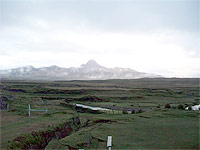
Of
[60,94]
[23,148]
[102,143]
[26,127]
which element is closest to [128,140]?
[102,143]

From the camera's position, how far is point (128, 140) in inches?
771

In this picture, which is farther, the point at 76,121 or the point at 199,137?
the point at 76,121

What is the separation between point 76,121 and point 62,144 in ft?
34.9

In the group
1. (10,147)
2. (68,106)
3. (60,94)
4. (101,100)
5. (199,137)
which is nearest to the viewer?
(10,147)

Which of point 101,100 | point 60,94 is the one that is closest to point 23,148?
point 101,100

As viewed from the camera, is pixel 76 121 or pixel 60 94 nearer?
pixel 76 121

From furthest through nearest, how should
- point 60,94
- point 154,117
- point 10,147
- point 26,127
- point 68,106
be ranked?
point 60,94 → point 68,106 → point 154,117 → point 26,127 → point 10,147

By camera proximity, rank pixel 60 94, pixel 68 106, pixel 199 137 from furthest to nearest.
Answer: pixel 60 94 < pixel 68 106 < pixel 199 137

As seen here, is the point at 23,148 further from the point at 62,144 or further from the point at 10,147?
the point at 62,144

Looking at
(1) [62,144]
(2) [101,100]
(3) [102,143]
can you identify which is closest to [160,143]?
(3) [102,143]

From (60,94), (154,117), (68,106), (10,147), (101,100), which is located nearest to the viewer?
(10,147)

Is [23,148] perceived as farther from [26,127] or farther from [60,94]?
[60,94]

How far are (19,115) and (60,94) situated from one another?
34799 mm

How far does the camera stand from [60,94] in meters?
66.3
